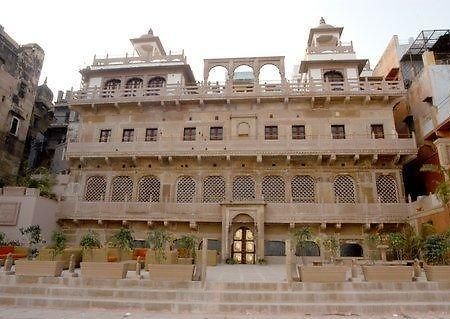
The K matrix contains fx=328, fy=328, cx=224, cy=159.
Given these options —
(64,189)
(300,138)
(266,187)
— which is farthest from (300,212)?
(64,189)

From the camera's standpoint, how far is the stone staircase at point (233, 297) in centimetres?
867

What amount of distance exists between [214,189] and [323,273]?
1161 cm

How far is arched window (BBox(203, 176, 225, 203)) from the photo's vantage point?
2025 cm

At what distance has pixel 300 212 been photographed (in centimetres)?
1859

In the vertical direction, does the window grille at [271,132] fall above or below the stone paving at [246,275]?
above

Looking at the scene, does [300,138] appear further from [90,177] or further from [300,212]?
[90,177]

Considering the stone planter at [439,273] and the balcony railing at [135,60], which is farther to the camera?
the balcony railing at [135,60]

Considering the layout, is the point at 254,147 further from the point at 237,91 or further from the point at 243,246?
the point at 243,246

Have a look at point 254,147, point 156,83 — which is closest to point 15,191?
point 156,83

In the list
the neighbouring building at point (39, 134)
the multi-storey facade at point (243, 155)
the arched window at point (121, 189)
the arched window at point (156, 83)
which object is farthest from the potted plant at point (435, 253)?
the neighbouring building at point (39, 134)

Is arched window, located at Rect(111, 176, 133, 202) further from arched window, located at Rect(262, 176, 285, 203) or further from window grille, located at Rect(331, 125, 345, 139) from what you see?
window grille, located at Rect(331, 125, 345, 139)

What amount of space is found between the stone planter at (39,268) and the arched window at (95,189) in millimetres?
10992

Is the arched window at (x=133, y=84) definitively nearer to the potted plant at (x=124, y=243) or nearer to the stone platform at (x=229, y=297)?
the potted plant at (x=124, y=243)

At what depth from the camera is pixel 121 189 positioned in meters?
21.2
